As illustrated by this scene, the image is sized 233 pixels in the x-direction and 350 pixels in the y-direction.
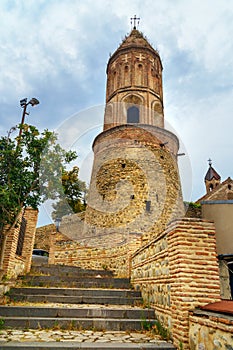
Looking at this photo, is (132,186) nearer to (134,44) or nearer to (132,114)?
(132,114)

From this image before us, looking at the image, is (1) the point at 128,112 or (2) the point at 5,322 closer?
(2) the point at 5,322

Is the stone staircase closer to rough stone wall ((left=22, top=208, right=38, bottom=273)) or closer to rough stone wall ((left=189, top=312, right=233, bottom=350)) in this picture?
rough stone wall ((left=189, top=312, right=233, bottom=350))

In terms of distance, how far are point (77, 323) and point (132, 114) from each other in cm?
1542

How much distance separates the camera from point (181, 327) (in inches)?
122

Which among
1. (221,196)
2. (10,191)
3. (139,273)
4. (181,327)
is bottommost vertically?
(181,327)

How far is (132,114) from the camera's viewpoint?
17.9 m

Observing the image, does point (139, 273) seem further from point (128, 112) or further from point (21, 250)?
point (128, 112)

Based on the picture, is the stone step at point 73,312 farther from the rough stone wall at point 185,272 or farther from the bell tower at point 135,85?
the bell tower at point 135,85

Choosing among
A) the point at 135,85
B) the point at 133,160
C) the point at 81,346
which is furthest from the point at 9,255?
the point at 135,85

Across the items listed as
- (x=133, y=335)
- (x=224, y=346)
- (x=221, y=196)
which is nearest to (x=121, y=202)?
(x=133, y=335)

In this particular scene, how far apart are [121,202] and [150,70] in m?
10.4

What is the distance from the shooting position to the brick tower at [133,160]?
1348 centimetres

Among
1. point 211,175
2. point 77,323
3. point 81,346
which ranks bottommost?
point 81,346

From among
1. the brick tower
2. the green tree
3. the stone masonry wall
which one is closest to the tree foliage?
the brick tower
